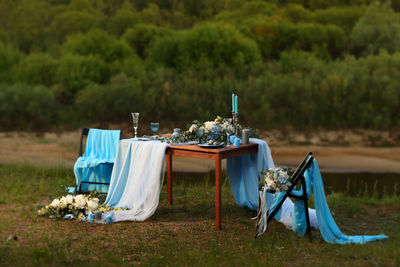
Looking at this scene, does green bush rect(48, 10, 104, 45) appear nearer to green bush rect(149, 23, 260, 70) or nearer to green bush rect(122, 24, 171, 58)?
green bush rect(122, 24, 171, 58)

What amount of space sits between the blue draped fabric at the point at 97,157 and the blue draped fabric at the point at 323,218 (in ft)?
8.11

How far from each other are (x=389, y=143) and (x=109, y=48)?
9482 mm

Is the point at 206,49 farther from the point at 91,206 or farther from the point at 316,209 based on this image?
the point at 316,209

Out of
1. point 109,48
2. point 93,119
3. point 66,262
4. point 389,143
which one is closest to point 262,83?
point 389,143

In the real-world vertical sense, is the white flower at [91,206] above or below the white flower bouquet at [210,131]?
below

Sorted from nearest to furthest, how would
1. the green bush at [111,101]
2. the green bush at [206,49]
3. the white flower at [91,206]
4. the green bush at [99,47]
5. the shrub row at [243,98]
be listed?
1. the white flower at [91,206]
2. the shrub row at [243,98]
3. the green bush at [111,101]
4. the green bush at [206,49]
5. the green bush at [99,47]

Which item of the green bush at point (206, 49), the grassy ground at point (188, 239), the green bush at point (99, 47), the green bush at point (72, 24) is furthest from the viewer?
the green bush at point (72, 24)

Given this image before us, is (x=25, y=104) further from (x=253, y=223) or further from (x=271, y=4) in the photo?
(x=253, y=223)

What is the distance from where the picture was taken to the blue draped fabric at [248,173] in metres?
5.27

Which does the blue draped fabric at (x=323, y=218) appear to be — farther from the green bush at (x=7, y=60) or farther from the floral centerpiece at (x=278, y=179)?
the green bush at (x=7, y=60)

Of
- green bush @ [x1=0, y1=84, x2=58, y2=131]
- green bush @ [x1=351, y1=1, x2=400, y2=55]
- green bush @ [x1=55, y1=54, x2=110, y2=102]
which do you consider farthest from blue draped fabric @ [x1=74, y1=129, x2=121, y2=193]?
green bush @ [x1=351, y1=1, x2=400, y2=55]

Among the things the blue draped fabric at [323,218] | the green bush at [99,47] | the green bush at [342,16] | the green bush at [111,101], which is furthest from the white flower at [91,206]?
the green bush at [342,16]

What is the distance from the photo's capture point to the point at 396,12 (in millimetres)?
19281

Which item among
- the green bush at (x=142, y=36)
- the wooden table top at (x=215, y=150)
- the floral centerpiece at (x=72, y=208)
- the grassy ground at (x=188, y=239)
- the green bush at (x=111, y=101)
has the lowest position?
the grassy ground at (x=188, y=239)
